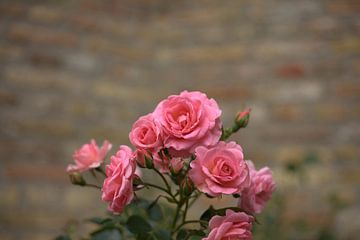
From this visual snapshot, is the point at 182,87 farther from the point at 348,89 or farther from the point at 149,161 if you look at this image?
the point at 149,161

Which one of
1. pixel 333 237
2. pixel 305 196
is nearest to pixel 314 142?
pixel 305 196

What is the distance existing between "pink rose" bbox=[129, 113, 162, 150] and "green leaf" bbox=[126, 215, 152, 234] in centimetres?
14

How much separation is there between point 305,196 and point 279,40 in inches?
36.1

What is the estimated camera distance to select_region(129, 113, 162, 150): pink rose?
839mm

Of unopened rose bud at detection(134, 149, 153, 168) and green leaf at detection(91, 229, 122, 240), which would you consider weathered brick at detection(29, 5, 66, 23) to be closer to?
green leaf at detection(91, 229, 122, 240)

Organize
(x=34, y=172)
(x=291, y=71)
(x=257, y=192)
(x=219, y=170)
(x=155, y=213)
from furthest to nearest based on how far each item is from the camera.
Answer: (x=291, y=71) → (x=34, y=172) → (x=155, y=213) → (x=257, y=192) → (x=219, y=170)

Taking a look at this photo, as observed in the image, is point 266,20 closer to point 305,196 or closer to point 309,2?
point 309,2

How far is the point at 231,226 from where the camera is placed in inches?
31.9

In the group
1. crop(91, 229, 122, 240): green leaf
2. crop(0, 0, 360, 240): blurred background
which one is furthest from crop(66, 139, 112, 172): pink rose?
crop(0, 0, 360, 240): blurred background

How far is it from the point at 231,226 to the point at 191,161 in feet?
0.40

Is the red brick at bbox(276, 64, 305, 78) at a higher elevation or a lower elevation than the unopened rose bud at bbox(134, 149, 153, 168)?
higher

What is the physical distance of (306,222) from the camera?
2.42 m

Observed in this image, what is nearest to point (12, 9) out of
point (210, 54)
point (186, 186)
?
point (210, 54)

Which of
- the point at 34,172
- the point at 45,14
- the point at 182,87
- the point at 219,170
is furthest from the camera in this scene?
the point at 182,87
